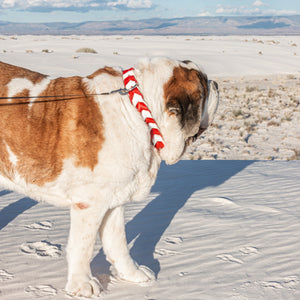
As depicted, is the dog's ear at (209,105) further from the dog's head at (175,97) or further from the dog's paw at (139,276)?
the dog's paw at (139,276)

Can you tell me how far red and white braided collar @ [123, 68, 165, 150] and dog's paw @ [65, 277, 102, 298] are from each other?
123 cm

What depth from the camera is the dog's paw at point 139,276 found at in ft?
12.6

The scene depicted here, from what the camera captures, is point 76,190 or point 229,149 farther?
point 229,149

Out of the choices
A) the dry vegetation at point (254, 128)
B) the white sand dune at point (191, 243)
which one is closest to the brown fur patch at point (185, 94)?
the white sand dune at point (191, 243)

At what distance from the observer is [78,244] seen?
339cm

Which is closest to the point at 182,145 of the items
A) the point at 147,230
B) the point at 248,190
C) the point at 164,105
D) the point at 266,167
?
the point at 164,105

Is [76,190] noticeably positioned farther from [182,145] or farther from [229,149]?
[229,149]

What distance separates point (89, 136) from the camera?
3184 mm

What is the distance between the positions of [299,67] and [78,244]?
31.8 meters

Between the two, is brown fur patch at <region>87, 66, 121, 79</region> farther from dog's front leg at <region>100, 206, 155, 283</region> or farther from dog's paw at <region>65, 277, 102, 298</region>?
dog's paw at <region>65, 277, 102, 298</region>

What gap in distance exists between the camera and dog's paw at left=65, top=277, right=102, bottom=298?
3514 mm

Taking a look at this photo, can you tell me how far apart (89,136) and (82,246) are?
864mm

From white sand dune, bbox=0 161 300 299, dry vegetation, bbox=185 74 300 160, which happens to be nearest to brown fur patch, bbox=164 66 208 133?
white sand dune, bbox=0 161 300 299

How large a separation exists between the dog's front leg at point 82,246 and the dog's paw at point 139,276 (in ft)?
1.04
